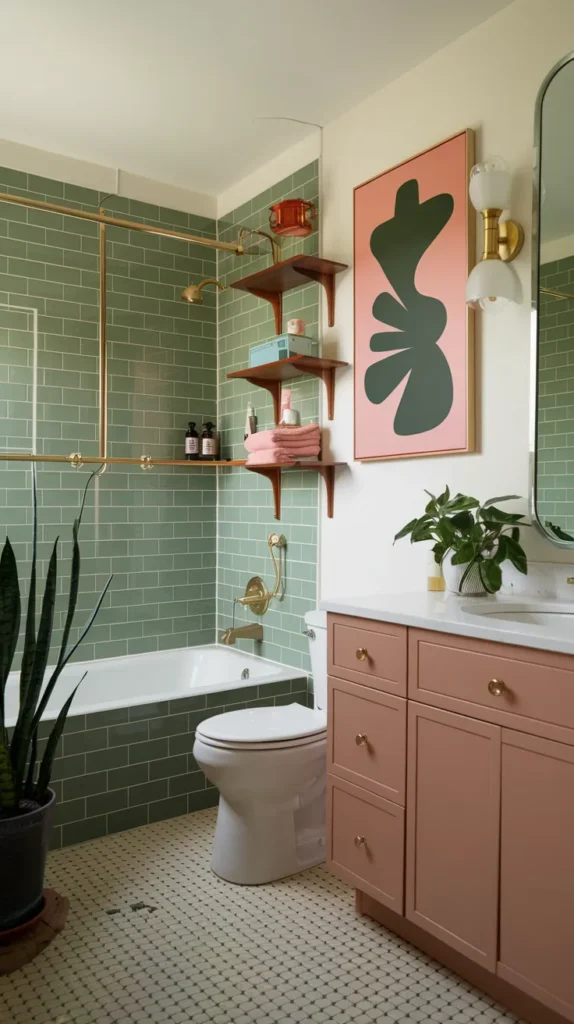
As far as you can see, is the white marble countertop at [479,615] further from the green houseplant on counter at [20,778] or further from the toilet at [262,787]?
the green houseplant on counter at [20,778]

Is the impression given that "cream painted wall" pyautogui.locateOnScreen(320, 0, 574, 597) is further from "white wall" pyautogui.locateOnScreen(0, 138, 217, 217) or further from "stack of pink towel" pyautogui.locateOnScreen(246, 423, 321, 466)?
"white wall" pyautogui.locateOnScreen(0, 138, 217, 217)

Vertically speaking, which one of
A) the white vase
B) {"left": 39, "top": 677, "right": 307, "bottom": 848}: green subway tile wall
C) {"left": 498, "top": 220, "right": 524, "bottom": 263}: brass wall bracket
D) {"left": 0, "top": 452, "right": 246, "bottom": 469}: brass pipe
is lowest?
{"left": 39, "top": 677, "right": 307, "bottom": 848}: green subway tile wall

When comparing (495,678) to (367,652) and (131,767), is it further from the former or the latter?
(131,767)

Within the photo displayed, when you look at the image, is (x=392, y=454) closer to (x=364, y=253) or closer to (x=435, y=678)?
(x=364, y=253)

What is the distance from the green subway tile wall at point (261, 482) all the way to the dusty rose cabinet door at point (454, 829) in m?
1.36

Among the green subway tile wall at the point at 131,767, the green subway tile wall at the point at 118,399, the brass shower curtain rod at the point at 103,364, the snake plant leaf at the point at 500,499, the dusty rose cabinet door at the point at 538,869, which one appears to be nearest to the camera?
the dusty rose cabinet door at the point at 538,869

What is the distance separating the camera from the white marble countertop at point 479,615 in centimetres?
158

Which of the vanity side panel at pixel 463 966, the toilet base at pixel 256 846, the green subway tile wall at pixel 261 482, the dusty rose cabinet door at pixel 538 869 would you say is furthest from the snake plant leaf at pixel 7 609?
the green subway tile wall at pixel 261 482

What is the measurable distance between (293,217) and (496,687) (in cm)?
212

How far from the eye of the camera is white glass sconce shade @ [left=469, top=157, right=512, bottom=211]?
7.10ft

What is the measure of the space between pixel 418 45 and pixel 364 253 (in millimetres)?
686

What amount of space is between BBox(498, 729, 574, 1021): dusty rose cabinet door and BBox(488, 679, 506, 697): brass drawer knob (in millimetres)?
82

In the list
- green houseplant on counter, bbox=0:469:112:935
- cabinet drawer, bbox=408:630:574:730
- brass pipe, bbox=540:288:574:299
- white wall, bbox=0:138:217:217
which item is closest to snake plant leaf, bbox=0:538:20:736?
green houseplant on counter, bbox=0:469:112:935

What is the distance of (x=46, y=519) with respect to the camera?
11.0 feet
